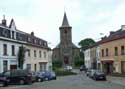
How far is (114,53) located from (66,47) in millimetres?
70615

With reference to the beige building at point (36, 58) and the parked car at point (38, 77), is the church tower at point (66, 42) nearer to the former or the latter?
the beige building at point (36, 58)

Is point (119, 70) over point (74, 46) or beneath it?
beneath

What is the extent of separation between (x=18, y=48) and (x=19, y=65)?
2841 mm

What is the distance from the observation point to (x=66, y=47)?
12825 cm

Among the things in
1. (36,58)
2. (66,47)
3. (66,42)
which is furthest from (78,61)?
(36,58)

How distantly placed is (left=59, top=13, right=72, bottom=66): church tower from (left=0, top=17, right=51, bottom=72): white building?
58.0 m

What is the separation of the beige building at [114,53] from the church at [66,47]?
196 feet

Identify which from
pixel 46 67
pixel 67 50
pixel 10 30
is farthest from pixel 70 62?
pixel 10 30

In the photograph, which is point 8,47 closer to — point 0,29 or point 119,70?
point 0,29

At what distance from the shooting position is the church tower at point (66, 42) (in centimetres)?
12706

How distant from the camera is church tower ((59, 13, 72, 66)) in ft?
417

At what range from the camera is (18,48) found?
53.9m

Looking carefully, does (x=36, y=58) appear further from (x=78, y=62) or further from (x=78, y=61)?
(x=78, y=62)

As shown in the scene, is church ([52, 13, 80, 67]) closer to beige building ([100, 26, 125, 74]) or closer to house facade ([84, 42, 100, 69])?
house facade ([84, 42, 100, 69])
